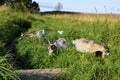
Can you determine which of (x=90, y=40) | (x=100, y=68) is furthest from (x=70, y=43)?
(x=100, y=68)

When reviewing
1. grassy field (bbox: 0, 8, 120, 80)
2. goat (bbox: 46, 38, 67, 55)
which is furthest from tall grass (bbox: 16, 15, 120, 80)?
goat (bbox: 46, 38, 67, 55)

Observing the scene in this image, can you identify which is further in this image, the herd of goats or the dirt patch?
the herd of goats

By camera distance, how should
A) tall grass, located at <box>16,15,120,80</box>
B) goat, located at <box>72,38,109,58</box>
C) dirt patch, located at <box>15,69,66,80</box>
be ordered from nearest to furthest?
dirt patch, located at <box>15,69,66,80</box>, tall grass, located at <box>16,15,120,80</box>, goat, located at <box>72,38,109,58</box>

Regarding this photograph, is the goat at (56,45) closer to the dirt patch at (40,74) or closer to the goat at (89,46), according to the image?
the goat at (89,46)

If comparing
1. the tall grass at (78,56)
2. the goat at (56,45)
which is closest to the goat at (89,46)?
the tall grass at (78,56)

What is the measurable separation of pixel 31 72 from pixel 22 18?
7.24 meters

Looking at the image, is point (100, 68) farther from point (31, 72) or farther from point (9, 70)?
point (9, 70)

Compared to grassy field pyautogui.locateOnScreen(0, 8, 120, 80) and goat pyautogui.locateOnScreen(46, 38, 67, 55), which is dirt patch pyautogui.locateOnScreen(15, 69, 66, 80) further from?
goat pyautogui.locateOnScreen(46, 38, 67, 55)

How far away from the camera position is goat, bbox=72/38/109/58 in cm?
952

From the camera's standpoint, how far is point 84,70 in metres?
7.82

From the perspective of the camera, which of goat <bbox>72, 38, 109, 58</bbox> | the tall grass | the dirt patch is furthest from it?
goat <bbox>72, 38, 109, 58</bbox>

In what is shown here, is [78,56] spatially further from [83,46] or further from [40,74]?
[40,74]

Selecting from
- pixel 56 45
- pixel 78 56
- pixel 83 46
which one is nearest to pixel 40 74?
pixel 78 56

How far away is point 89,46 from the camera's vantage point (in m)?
9.82
